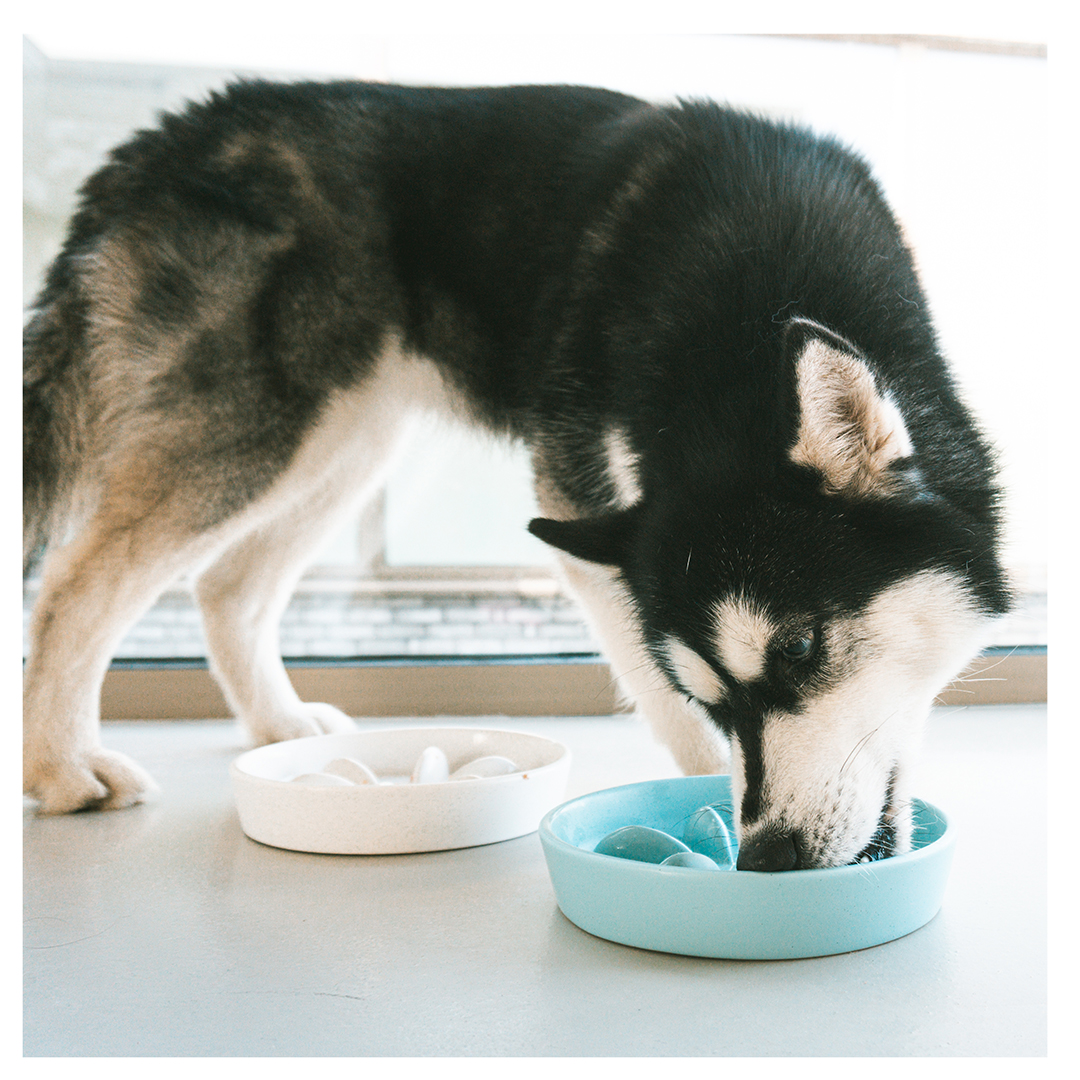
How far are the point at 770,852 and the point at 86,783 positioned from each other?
131cm

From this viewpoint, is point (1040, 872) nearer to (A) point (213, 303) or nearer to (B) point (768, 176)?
(B) point (768, 176)

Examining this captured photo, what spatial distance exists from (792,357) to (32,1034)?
1081 millimetres

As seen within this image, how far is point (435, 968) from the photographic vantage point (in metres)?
1.20

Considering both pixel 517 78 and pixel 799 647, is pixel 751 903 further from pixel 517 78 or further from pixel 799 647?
pixel 517 78

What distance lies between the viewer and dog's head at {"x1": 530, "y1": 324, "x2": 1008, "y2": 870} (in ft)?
4.08

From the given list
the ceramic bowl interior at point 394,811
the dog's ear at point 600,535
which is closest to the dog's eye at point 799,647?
the dog's ear at point 600,535

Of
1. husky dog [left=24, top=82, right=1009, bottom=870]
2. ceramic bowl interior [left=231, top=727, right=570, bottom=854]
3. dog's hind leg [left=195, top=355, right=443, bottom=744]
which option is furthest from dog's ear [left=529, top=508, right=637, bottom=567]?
dog's hind leg [left=195, top=355, right=443, bottom=744]

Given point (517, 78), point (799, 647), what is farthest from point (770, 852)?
point (517, 78)

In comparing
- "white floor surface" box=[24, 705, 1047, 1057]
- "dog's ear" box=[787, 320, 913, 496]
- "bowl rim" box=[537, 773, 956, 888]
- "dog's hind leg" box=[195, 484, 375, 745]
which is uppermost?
"dog's ear" box=[787, 320, 913, 496]

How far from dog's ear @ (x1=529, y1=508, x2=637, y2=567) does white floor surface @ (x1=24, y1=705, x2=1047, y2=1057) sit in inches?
20.1

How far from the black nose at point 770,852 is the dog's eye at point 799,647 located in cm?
22

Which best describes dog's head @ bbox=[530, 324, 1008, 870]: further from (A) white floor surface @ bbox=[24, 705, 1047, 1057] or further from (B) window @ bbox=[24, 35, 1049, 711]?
(B) window @ bbox=[24, 35, 1049, 711]

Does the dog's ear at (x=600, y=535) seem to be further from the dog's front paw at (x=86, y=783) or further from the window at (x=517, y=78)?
the window at (x=517, y=78)

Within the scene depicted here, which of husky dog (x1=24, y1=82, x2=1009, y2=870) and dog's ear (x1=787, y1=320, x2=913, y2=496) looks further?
husky dog (x1=24, y1=82, x2=1009, y2=870)
